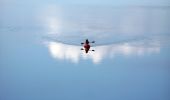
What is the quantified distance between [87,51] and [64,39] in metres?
0.47

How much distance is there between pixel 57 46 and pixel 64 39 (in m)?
0.17

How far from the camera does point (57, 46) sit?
12.8 meters

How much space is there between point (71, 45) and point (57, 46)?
231 mm

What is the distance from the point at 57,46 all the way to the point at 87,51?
0.52 metres

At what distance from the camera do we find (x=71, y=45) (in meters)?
12.8

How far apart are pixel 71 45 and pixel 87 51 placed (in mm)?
301

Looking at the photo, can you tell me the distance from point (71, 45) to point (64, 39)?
18cm

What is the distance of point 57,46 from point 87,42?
1.72 feet

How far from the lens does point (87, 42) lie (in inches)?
497

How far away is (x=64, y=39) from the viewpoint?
1288cm

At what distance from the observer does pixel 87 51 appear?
41.5 ft
